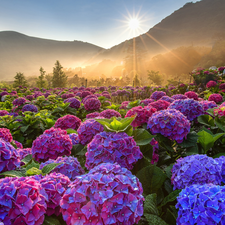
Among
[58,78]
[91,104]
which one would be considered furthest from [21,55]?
[91,104]

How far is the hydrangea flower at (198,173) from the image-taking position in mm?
1351

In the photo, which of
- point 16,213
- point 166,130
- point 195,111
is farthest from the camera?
point 195,111

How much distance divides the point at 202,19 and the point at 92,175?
19317cm

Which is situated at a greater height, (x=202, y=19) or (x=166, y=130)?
(x=202, y=19)

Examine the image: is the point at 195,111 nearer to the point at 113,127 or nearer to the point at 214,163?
the point at 214,163

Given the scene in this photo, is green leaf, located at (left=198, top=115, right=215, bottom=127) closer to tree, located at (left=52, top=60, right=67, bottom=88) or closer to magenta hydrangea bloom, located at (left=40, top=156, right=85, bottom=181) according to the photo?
magenta hydrangea bloom, located at (left=40, top=156, right=85, bottom=181)

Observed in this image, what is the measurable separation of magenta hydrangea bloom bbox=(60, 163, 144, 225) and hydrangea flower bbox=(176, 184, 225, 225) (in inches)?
12.5

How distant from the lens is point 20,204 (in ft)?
2.87

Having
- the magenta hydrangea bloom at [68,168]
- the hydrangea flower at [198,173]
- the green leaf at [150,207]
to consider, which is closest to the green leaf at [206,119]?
the hydrangea flower at [198,173]

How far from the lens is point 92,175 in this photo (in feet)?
3.22

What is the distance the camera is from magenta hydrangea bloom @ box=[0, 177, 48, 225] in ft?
2.80

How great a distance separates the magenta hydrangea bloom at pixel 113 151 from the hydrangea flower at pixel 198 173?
423mm

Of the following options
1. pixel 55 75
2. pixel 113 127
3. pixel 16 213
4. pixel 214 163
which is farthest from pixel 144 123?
pixel 55 75

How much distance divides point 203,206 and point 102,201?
0.62 metres
